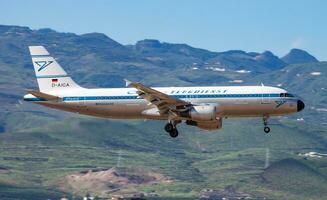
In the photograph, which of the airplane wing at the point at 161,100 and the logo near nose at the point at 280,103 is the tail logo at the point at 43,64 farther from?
the logo near nose at the point at 280,103

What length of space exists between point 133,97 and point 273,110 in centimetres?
1821

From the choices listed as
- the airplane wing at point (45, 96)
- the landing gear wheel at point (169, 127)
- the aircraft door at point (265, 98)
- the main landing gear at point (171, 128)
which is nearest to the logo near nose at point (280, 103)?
the aircraft door at point (265, 98)

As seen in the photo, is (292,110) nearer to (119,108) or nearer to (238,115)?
(238,115)

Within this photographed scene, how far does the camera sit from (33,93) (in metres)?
91.6

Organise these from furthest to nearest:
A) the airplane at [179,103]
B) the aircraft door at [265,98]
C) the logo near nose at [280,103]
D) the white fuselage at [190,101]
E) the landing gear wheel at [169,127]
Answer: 1. the landing gear wheel at [169,127]
2. the logo near nose at [280,103]
3. the aircraft door at [265,98]
4. the white fuselage at [190,101]
5. the airplane at [179,103]

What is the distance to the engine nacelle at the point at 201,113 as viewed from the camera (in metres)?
87.8

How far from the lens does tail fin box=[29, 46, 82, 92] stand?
9925cm

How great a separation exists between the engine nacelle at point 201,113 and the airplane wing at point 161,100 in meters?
1.11

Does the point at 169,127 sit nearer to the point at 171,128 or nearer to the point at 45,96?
the point at 171,128

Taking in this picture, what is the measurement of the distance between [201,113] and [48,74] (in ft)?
82.9

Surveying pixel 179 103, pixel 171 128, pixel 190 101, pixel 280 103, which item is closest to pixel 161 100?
pixel 179 103

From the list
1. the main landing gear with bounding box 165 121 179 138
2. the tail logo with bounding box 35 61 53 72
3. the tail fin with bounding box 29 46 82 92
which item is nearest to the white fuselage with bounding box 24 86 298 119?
the main landing gear with bounding box 165 121 179 138

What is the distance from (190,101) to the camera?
9081cm

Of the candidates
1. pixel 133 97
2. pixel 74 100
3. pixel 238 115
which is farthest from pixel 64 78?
pixel 238 115
